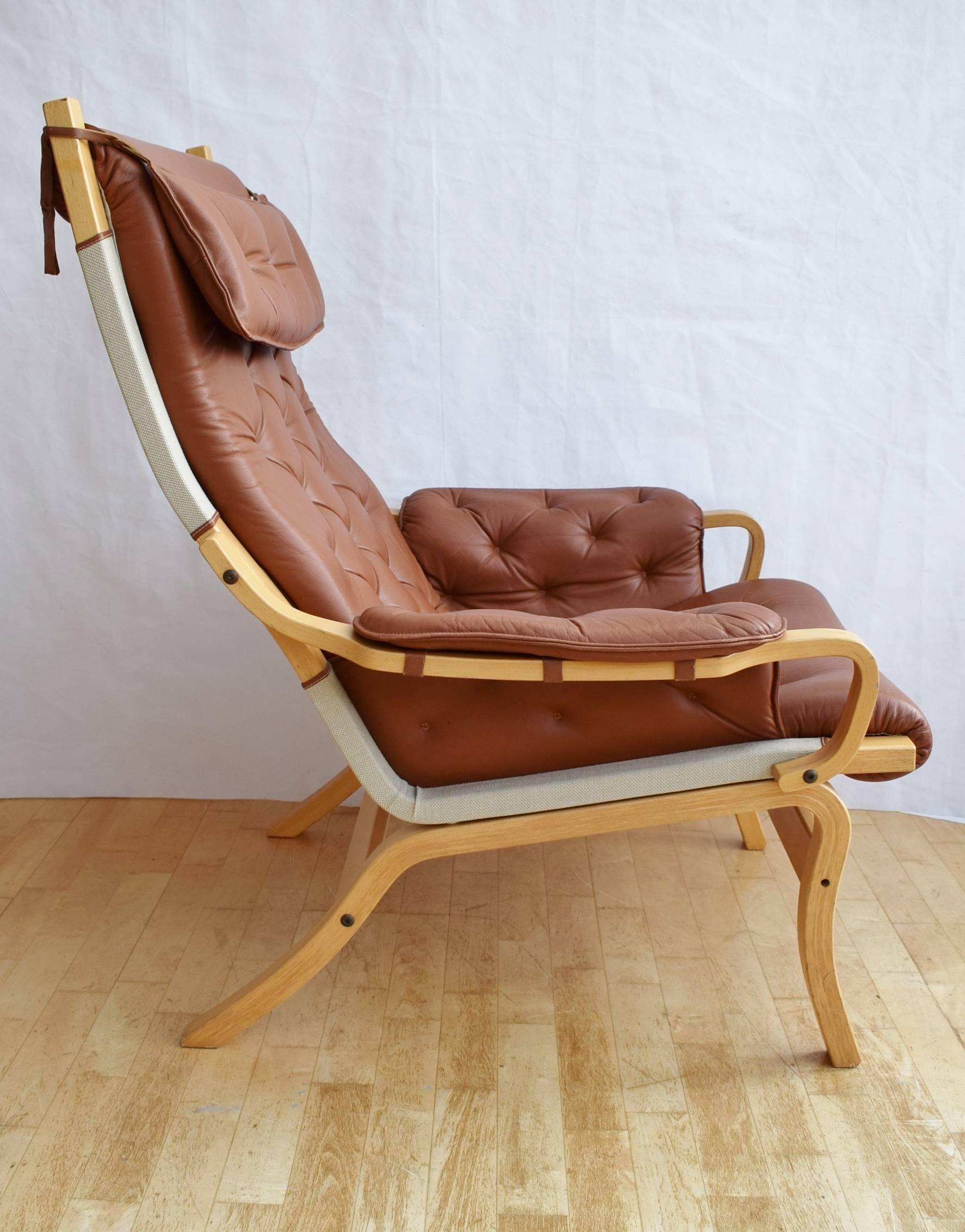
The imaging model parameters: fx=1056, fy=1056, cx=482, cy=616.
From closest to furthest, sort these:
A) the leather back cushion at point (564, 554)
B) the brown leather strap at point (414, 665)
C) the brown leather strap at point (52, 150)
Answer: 1. the brown leather strap at point (52, 150)
2. the brown leather strap at point (414, 665)
3. the leather back cushion at point (564, 554)

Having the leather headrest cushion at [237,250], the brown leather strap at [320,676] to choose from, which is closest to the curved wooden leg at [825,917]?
the brown leather strap at [320,676]

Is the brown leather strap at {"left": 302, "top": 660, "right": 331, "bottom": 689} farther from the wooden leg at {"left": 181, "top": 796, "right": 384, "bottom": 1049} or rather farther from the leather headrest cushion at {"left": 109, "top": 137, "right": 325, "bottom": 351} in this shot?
the leather headrest cushion at {"left": 109, "top": 137, "right": 325, "bottom": 351}

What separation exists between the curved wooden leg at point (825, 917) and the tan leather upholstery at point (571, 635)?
0.28 m

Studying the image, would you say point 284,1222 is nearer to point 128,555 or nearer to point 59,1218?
point 59,1218

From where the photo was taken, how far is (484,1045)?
5.13ft

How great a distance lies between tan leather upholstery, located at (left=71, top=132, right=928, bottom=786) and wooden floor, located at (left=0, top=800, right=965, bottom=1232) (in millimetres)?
456

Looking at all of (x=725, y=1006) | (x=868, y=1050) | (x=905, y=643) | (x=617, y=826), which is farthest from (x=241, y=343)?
(x=905, y=643)

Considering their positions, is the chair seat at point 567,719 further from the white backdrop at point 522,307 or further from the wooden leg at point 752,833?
the white backdrop at point 522,307

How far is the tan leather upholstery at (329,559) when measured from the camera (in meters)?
1.27

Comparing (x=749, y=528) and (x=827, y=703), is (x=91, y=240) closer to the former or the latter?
(x=827, y=703)

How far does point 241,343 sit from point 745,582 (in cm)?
100

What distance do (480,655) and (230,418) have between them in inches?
17.5

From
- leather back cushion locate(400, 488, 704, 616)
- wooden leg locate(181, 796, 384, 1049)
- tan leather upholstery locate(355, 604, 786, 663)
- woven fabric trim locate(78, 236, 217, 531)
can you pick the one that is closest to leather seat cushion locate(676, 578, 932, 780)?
tan leather upholstery locate(355, 604, 786, 663)

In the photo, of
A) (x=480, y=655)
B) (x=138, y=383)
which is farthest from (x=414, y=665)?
(x=138, y=383)
